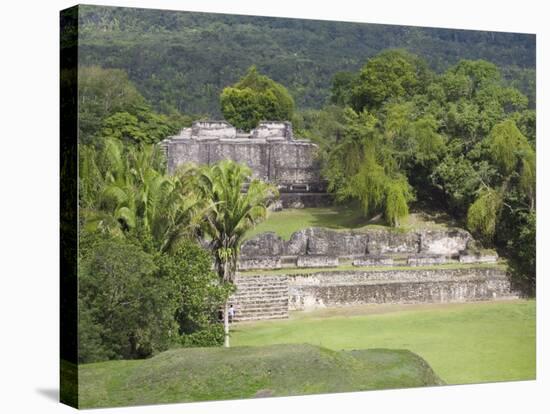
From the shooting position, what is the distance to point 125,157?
13336 millimetres

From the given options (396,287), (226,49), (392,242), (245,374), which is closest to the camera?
(245,374)

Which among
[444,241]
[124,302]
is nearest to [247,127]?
[124,302]

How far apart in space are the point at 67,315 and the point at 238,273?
213 cm

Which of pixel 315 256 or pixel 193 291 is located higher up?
pixel 315 256

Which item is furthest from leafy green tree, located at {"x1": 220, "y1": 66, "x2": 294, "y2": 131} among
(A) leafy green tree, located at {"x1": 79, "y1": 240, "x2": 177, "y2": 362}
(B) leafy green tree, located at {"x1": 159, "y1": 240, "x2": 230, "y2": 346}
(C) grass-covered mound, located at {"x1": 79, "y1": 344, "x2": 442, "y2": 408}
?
(C) grass-covered mound, located at {"x1": 79, "y1": 344, "x2": 442, "y2": 408}

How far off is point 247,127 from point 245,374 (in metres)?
2.88

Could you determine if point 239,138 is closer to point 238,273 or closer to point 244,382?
point 238,273

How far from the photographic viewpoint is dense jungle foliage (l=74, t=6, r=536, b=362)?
42.6ft

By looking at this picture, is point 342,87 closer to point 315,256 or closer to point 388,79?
point 388,79

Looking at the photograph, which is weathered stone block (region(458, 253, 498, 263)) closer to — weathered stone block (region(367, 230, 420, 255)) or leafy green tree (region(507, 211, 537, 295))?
leafy green tree (region(507, 211, 537, 295))

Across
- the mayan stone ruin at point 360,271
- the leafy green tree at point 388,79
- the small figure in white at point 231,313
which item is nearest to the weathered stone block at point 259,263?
the mayan stone ruin at point 360,271

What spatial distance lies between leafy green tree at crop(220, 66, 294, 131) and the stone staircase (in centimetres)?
177

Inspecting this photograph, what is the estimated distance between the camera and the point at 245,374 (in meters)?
13.3

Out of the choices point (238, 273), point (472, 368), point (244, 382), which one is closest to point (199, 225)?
point (238, 273)
